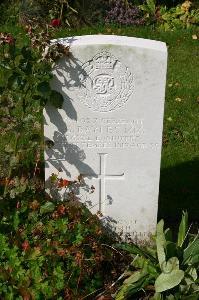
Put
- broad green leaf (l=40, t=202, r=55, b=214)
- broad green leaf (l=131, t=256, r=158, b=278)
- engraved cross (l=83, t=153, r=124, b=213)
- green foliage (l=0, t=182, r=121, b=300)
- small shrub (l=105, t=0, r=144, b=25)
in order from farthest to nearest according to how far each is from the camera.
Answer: small shrub (l=105, t=0, r=144, b=25) < engraved cross (l=83, t=153, r=124, b=213) < broad green leaf (l=40, t=202, r=55, b=214) < broad green leaf (l=131, t=256, r=158, b=278) < green foliage (l=0, t=182, r=121, b=300)

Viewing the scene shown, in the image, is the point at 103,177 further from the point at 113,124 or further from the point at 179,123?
the point at 179,123

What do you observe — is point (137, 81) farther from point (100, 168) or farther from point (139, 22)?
point (139, 22)

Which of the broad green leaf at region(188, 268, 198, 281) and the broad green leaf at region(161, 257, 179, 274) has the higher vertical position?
the broad green leaf at region(161, 257, 179, 274)

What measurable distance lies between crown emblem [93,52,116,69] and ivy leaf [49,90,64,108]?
308mm

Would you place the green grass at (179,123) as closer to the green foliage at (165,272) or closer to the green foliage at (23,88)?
the green foliage at (165,272)

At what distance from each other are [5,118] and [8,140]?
5.81 ft

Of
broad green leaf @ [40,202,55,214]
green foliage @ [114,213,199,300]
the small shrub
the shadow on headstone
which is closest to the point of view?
green foliage @ [114,213,199,300]

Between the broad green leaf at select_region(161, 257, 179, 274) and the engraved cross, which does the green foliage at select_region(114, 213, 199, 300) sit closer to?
the broad green leaf at select_region(161, 257, 179, 274)

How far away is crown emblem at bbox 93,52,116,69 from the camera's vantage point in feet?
12.7

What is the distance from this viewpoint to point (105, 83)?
3.97m

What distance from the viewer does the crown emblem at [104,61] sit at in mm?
3865

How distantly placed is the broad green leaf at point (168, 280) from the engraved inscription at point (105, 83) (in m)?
1.14

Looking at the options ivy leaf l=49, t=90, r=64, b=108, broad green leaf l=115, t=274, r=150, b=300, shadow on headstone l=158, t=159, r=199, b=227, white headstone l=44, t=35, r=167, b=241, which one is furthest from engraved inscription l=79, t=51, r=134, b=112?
shadow on headstone l=158, t=159, r=199, b=227

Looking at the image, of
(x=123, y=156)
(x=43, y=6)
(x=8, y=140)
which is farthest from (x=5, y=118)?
(x=43, y=6)
